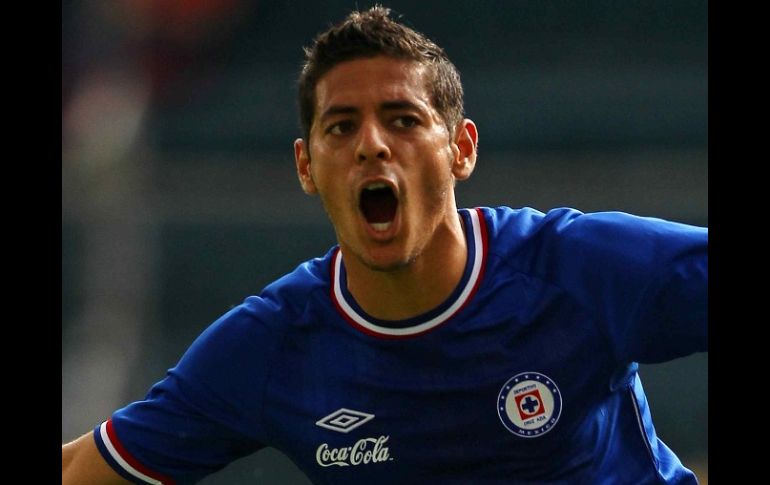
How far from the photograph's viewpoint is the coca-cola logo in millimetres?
3689

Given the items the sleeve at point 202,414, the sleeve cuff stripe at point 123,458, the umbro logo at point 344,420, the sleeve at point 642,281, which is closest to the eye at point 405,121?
the sleeve at point 642,281

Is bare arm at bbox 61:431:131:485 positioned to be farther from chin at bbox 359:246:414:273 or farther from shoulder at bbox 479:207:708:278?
shoulder at bbox 479:207:708:278

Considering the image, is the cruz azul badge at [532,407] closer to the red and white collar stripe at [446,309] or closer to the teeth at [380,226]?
the red and white collar stripe at [446,309]

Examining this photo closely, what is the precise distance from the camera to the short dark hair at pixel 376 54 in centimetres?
372

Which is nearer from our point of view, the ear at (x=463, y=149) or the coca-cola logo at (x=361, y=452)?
the coca-cola logo at (x=361, y=452)

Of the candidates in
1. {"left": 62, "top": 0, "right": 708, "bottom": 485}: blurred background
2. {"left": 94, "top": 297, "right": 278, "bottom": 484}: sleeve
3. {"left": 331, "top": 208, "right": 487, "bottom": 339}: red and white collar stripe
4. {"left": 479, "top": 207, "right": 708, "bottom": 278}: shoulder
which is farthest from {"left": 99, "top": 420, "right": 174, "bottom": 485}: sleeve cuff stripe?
{"left": 62, "top": 0, "right": 708, "bottom": 485}: blurred background

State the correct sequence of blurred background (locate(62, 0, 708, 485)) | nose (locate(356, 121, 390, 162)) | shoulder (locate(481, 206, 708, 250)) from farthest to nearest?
blurred background (locate(62, 0, 708, 485)), nose (locate(356, 121, 390, 162)), shoulder (locate(481, 206, 708, 250))

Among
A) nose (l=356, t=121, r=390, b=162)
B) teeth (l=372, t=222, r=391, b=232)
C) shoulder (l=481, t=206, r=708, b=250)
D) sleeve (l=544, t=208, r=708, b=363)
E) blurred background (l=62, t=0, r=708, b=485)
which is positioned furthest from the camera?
blurred background (l=62, t=0, r=708, b=485)

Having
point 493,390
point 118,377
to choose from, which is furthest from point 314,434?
point 118,377

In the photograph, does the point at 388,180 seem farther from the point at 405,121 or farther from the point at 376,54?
the point at 376,54

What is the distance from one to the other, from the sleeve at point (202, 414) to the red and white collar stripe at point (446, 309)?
0.23m

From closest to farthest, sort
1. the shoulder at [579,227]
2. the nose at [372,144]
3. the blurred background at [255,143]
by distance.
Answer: the shoulder at [579,227] < the nose at [372,144] < the blurred background at [255,143]

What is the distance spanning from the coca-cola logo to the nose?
78cm
